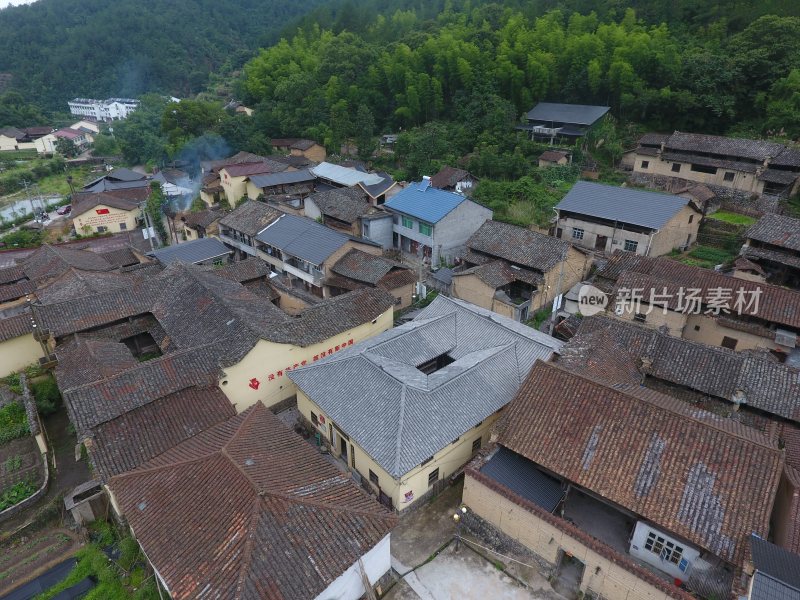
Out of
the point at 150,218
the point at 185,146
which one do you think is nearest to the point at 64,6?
the point at 185,146

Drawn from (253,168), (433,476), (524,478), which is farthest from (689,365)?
(253,168)

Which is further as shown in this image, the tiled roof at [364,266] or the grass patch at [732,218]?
the grass patch at [732,218]

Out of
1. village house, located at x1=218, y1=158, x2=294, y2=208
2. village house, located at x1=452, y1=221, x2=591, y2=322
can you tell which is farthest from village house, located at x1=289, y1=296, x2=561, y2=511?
village house, located at x1=218, y1=158, x2=294, y2=208

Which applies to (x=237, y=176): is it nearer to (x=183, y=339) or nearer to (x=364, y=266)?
(x=364, y=266)

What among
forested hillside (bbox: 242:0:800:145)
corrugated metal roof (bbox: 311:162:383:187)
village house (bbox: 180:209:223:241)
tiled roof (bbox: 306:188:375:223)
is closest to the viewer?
tiled roof (bbox: 306:188:375:223)

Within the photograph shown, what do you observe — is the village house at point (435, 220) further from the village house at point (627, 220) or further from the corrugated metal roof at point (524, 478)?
the corrugated metal roof at point (524, 478)

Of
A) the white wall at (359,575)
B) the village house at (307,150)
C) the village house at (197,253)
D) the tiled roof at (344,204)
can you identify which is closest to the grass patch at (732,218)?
the tiled roof at (344,204)

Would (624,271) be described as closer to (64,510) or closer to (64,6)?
(64,510)

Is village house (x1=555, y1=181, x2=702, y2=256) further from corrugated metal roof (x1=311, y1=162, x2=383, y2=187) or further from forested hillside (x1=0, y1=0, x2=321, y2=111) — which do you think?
forested hillside (x1=0, y1=0, x2=321, y2=111)
